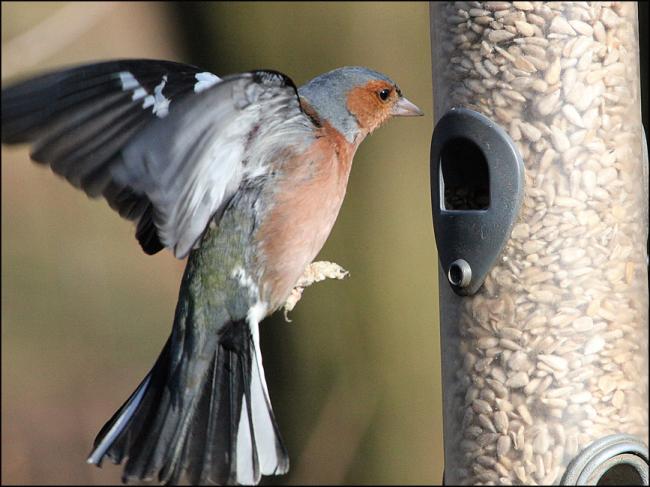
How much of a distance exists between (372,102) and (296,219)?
0.65 metres

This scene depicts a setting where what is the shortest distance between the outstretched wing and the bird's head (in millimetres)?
510

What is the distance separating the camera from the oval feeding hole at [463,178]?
131 inches

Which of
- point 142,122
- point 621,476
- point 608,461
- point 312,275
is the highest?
point 142,122

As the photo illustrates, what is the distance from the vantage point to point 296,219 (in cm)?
342

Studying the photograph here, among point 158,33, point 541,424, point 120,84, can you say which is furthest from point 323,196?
point 158,33

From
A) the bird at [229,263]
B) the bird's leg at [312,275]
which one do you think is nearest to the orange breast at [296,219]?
the bird at [229,263]

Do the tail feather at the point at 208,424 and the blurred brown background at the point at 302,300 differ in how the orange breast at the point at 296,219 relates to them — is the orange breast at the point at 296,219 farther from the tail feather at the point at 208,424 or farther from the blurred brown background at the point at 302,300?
the blurred brown background at the point at 302,300

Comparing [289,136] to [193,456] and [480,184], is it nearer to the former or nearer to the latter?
[480,184]

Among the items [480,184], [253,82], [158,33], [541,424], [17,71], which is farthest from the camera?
[158,33]

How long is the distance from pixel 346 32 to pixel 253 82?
324 cm

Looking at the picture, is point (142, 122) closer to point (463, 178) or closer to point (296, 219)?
point (296, 219)

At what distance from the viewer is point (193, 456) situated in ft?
11.4

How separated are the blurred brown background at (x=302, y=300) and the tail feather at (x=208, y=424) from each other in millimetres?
2575

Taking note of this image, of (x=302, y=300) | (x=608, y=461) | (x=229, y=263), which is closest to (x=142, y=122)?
(x=229, y=263)
